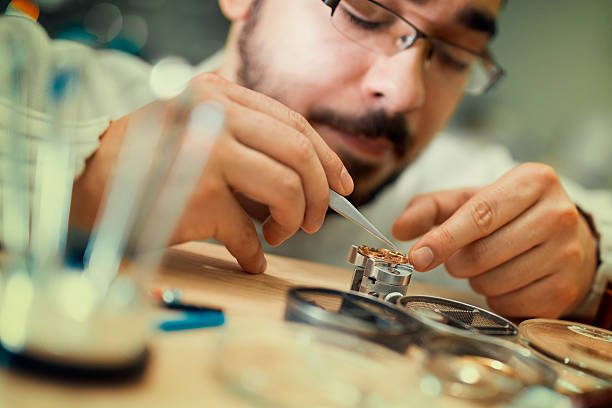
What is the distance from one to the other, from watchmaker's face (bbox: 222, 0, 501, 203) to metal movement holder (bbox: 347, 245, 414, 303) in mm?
455

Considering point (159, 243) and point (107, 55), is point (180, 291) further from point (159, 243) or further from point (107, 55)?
point (107, 55)

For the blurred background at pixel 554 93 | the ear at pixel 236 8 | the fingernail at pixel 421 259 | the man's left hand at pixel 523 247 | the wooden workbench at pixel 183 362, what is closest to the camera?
the wooden workbench at pixel 183 362

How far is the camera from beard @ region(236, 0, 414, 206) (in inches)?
37.6

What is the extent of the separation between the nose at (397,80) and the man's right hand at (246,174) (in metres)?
0.39

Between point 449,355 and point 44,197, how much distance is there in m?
0.32

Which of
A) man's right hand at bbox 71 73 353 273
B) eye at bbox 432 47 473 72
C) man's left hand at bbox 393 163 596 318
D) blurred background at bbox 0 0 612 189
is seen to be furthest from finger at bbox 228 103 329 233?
blurred background at bbox 0 0 612 189

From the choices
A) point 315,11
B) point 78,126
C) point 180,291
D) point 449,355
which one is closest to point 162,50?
point 315,11

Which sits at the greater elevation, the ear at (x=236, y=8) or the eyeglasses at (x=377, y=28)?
the ear at (x=236, y=8)

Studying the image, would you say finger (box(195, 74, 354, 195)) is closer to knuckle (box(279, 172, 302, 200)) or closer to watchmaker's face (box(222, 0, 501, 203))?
knuckle (box(279, 172, 302, 200))

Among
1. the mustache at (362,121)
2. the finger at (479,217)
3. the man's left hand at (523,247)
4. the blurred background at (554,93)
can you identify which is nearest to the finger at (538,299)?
the man's left hand at (523,247)

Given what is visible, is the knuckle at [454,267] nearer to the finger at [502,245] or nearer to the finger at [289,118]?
the finger at [502,245]

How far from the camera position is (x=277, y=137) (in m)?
0.47

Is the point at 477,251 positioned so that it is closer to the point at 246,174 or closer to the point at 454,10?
the point at 246,174

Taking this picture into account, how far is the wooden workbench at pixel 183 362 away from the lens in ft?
0.69
